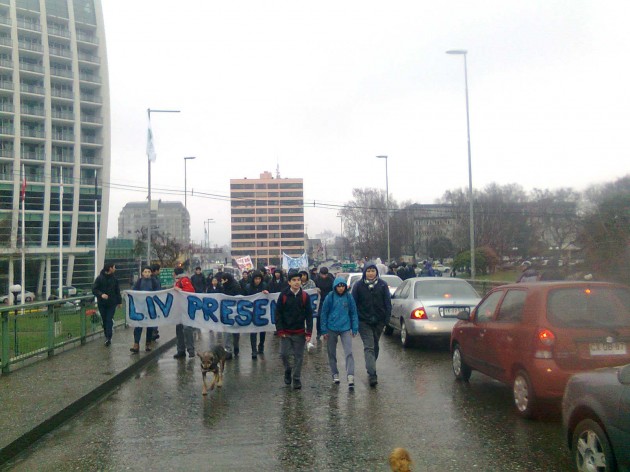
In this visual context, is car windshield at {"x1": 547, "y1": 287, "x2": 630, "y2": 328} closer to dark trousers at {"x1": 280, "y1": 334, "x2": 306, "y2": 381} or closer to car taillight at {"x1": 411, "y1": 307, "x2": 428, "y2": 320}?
dark trousers at {"x1": 280, "y1": 334, "x2": 306, "y2": 381}

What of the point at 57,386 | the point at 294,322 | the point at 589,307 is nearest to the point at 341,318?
the point at 294,322

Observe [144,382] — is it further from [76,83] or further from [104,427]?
[76,83]

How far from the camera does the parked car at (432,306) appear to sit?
12586mm

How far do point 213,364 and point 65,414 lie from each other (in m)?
2.17

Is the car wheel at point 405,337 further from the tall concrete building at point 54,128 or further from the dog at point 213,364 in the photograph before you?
the tall concrete building at point 54,128

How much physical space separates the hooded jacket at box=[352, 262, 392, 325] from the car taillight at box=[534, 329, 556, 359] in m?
3.11

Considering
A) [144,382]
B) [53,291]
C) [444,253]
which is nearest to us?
[144,382]

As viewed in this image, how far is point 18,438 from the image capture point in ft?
20.8

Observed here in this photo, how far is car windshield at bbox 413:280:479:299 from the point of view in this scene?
13.2 metres

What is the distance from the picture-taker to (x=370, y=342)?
9.54 meters

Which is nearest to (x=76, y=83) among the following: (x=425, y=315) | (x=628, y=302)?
(x=425, y=315)

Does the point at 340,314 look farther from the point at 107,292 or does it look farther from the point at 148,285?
the point at 107,292

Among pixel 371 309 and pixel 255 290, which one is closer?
pixel 371 309

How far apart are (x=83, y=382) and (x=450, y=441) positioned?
5819 mm
